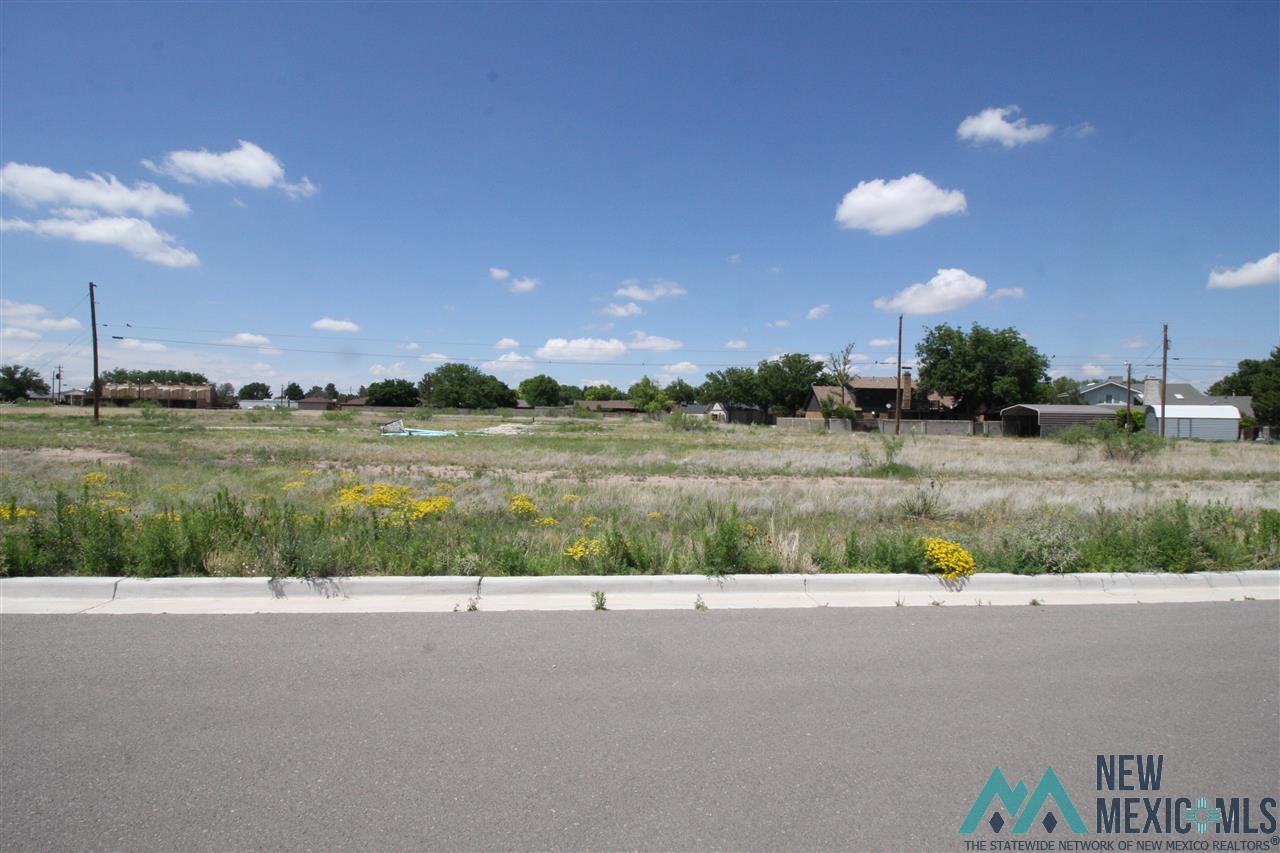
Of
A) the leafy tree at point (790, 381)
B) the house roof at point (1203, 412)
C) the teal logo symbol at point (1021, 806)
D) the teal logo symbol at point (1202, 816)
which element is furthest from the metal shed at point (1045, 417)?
the teal logo symbol at point (1021, 806)

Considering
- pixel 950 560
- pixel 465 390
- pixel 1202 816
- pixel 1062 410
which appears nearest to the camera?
pixel 1202 816

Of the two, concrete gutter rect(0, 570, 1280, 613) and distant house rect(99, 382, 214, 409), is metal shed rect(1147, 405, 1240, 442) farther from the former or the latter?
distant house rect(99, 382, 214, 409)

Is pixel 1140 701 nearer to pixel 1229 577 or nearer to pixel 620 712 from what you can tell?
pixel 620 712

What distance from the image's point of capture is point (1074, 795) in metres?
3.60

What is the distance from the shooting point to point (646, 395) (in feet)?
520

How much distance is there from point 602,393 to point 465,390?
5444cm

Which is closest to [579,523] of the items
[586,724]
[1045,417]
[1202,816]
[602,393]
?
[586,724]

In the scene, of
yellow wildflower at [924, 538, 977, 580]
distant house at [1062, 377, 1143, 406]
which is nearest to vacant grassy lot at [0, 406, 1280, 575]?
yellow wildflower at [924, 538, 977, 580]

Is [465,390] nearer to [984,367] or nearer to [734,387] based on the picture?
[734,387]

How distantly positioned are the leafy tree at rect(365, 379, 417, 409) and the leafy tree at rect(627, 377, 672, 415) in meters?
48.2

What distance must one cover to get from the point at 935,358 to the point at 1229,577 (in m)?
79.6

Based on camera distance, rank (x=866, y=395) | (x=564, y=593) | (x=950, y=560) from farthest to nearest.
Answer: (x=866, y=395) → (x=950, y=560) → (x=564, y=593)

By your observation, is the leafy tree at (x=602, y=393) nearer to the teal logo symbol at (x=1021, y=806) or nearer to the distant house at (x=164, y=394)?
the distant house at (x=164, y=394)

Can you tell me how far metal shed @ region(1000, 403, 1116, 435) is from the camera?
63.5 m
